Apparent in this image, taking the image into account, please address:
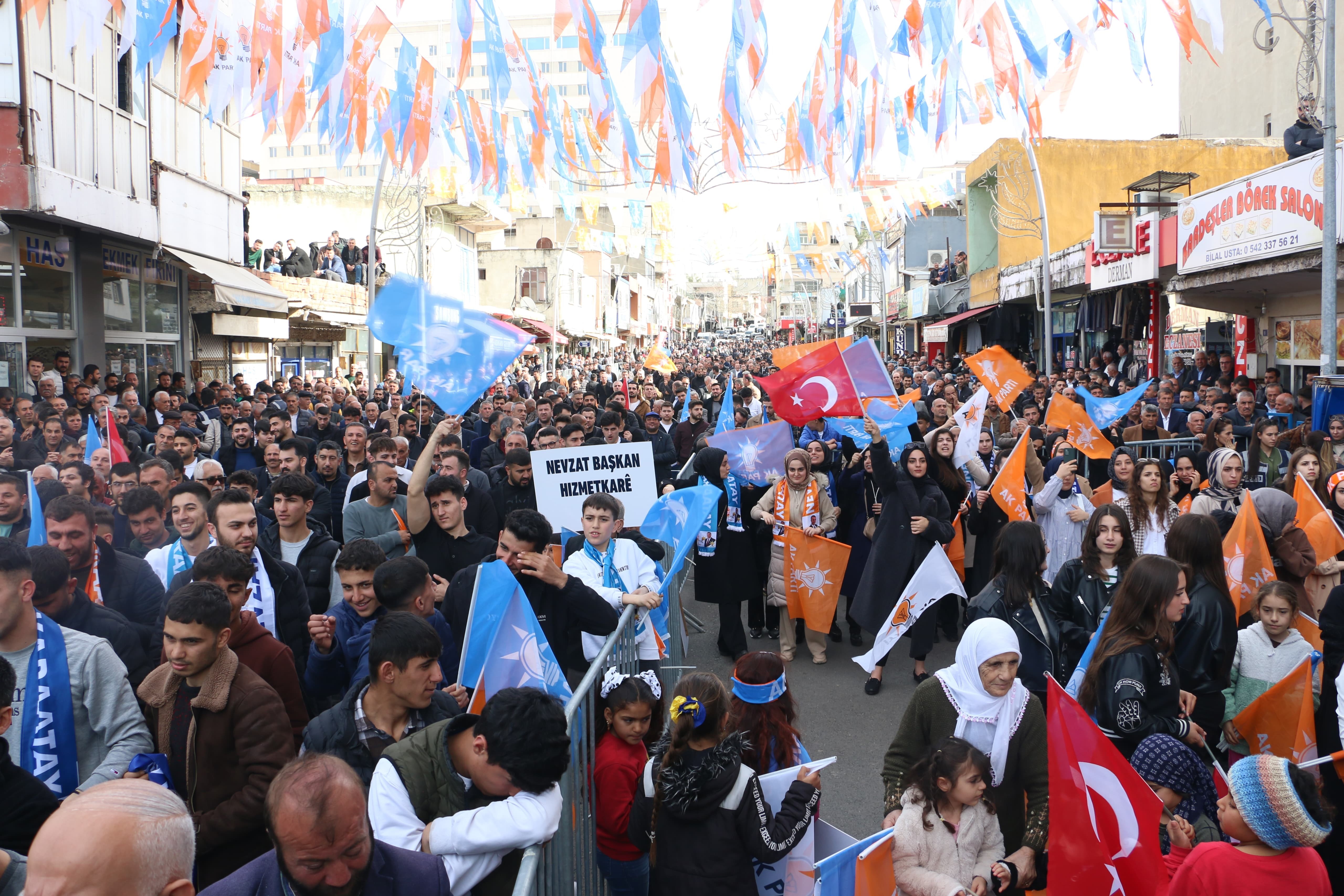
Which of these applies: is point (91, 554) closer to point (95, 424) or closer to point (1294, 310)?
point (95, 424)

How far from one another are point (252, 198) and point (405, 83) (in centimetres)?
2621

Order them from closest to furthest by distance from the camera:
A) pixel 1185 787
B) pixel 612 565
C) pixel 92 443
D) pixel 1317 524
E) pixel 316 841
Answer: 1. pixel 316 841
2. pixel 1185 787
3. pixel 612 565
4. pixel 1317 524
5. pixel 92 443

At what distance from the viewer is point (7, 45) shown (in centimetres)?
1224

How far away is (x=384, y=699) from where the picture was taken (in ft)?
11.1

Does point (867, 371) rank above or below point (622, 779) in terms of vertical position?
above

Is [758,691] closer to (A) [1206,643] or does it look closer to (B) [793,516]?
(A) [1206,643]

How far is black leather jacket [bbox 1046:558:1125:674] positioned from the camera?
16.9 ft

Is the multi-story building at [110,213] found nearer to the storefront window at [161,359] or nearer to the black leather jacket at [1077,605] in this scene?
the storefront window at [161,359]

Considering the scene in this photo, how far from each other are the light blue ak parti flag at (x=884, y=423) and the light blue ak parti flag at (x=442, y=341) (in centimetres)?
364

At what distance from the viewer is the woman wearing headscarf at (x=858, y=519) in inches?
344

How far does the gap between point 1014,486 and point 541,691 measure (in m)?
5.85

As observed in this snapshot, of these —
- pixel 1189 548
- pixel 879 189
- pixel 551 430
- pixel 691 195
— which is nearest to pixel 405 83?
pixel 691 195

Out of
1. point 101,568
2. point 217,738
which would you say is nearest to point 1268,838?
point 217,738

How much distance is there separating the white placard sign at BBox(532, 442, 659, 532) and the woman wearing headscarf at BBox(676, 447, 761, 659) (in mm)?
1286
